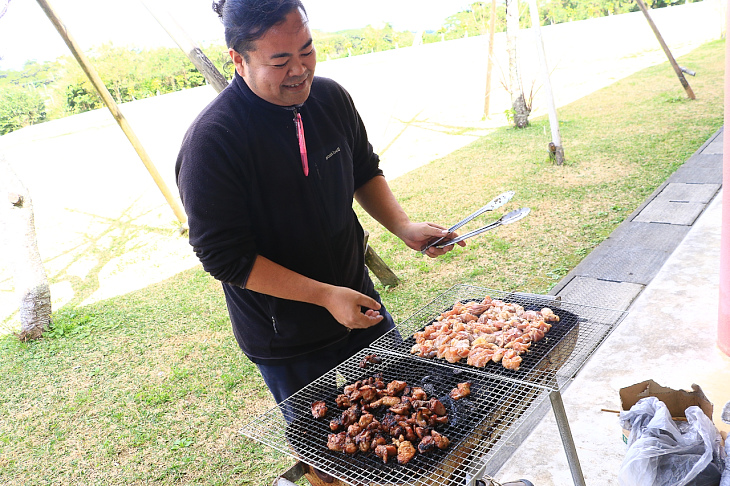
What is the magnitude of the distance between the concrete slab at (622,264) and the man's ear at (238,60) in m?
3.62

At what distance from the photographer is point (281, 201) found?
6.86 feet

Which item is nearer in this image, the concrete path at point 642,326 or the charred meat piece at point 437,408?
the charred meat piece at point 437,408

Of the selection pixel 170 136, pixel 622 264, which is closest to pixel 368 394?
pixel 622 264

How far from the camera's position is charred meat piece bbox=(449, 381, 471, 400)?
1894 mm

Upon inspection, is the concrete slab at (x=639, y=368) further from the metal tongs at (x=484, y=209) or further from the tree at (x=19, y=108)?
the tree at (x=19, y=108)

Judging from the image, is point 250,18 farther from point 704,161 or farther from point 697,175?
point 704,161

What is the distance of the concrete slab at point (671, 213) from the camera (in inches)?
215

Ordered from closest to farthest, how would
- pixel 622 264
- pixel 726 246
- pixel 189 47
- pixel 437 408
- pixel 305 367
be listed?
pixel 437 408 → pixel 305 367 → pixel 726 246 → pixel 622 264 → pixel 189 47

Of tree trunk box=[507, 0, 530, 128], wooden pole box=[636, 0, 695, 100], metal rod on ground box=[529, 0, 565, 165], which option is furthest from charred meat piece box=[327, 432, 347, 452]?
wooden pole box=[636, 0, 695, 100]

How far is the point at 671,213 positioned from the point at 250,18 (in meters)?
5.15

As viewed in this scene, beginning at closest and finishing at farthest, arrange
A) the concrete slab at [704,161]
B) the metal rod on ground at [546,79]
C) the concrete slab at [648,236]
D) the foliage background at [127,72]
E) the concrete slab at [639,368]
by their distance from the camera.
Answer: the concrete slab at [639,368] < the concrete slab at [648,236] < the concrete slab at [704,161] < the metal rod on ground at [546,79] < the foliage background at [127,72]

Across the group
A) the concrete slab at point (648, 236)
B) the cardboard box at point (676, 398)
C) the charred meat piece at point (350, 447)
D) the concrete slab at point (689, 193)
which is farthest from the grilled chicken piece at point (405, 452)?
the concrete slab at point (689, 193)

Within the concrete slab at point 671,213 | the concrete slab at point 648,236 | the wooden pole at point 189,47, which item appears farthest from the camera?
the concrete slab at point 671,213

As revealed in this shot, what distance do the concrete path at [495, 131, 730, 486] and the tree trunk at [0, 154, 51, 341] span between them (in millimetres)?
5158
